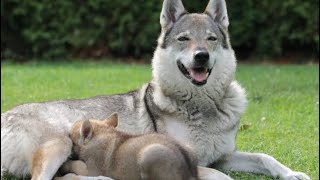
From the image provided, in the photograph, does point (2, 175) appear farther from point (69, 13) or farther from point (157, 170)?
point (69, 13)

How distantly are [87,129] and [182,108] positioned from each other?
1.03 meters

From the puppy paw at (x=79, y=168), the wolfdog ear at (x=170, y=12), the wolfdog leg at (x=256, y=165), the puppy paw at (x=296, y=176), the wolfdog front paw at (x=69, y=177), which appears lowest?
the wolfdog leg at (x=256, y=165)

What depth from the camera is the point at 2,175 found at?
6.45m

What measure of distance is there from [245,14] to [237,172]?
12775mm

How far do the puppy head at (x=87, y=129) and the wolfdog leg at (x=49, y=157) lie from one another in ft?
0.23

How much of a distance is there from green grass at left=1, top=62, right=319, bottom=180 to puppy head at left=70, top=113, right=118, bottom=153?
1287 mm

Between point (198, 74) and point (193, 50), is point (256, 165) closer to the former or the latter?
point (198, 74)

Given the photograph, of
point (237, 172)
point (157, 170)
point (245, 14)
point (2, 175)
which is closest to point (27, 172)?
point (2, 175)

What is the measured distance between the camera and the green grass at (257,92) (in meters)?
8.04

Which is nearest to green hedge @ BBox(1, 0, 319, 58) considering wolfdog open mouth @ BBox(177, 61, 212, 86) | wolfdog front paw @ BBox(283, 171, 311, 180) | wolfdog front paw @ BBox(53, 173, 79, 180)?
wolfdog open mouth @ BBox(177, 61, 212, 86)

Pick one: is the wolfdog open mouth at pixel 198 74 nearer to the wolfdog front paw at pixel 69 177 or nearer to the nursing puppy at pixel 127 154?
the nursing puppy at pixel 127 154

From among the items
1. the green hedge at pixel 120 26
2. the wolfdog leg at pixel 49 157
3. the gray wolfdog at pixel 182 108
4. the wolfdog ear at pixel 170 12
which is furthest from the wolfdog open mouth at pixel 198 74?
the green hedge at pixel 120 26

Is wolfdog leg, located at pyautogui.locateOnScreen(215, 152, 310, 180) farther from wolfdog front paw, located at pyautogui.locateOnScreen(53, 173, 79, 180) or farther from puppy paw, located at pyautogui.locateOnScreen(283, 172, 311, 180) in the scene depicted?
wolfdog front paw, located at pyautogui.locateOnScreen(53, 173, 79, 180)

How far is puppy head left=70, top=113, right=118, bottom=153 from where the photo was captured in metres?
6.19
